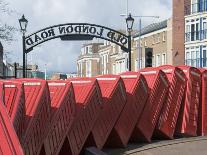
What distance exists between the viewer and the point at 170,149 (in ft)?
47.8

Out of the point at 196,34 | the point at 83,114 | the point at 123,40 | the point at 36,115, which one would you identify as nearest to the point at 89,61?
the point at 196,34

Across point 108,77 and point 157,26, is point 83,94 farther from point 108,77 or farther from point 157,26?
point 157,26

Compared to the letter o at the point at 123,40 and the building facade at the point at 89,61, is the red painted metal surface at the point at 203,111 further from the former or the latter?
the building facade at the point at 89,61

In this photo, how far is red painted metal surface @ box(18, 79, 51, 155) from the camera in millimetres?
11859

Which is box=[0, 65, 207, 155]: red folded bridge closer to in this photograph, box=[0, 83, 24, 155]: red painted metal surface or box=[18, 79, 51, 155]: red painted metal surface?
box=[18, 79, 51, 155]: red painted metal surface

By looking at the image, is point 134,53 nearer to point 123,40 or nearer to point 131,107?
point 123,40

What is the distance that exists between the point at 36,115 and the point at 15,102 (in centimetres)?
189

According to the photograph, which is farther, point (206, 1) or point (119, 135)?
point (206, 1)

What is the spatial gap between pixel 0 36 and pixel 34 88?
28.1 feet

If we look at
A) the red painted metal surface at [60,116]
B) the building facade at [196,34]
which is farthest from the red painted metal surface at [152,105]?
the building facade at [196,34]

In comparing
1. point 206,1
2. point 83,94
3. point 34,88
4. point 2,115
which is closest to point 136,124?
point 83,94

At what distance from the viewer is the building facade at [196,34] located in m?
66.5

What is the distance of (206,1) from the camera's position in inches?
2653

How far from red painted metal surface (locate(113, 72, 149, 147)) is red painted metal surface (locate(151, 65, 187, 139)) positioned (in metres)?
1.07
